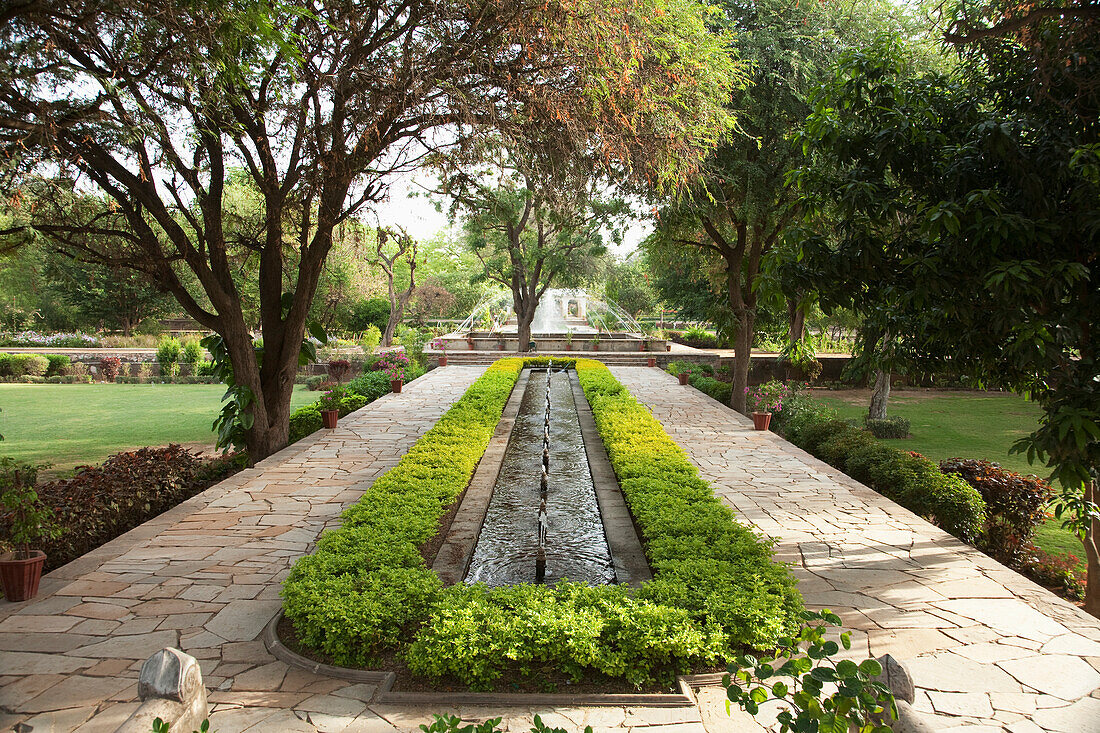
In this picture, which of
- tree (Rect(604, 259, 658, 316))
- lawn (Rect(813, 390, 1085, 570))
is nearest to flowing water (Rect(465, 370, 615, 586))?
lawn (Rect(813, 390, 1085, 570))

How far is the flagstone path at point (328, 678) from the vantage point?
130 inches

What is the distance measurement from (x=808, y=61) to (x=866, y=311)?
7.74 m

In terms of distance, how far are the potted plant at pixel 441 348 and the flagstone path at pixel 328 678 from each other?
14582 millimetres

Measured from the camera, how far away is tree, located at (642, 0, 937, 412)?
10.7 meters

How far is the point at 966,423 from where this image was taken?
1444 centimetres

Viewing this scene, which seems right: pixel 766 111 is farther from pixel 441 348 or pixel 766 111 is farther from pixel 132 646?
pixel 441 348

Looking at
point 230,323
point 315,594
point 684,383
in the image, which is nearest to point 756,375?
point 684,383

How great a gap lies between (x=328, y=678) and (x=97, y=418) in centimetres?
1347

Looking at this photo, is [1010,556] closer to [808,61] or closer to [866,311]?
[866,311]

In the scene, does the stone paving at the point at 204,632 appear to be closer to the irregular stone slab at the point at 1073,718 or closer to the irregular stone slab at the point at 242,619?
the irregular stone slab at the point at 242,619

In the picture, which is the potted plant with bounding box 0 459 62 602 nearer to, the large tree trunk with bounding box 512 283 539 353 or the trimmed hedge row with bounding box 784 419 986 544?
the trimmed hedge row with bounding box 784 419 986 544

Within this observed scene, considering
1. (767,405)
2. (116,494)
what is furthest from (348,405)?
(767,405)

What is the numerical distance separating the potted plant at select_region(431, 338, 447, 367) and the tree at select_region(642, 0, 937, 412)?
11.2 m

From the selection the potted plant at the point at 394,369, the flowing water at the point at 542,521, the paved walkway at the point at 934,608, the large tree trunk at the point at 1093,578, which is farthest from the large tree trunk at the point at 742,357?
the large tree trunk at the point at 1093,578
